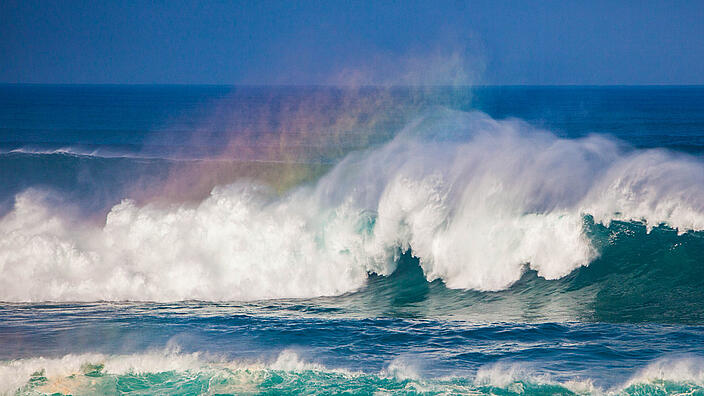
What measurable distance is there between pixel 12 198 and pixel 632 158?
56.7ft

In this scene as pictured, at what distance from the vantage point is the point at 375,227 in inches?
598

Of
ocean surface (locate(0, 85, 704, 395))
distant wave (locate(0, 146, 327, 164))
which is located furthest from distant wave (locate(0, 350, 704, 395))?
distant wave (locate(0, 146, 327, 164))

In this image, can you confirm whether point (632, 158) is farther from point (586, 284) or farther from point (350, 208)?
point (350, 208)

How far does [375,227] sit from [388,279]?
1388 mm

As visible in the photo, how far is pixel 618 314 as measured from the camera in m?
11.5

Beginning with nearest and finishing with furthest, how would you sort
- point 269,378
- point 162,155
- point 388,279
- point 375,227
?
1. point 269,378
2. point 388,279
3. point 375,227
4. point 162,155

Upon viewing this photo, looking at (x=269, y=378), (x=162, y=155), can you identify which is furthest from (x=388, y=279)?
(x=162, y=155)

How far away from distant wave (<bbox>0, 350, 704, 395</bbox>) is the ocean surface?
0.03 m

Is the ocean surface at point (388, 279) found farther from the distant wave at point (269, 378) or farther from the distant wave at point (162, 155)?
the distant wave at point (162, 155)

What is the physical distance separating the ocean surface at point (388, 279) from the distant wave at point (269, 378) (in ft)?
0.11

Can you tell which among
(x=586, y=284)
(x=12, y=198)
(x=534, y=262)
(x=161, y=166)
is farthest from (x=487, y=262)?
(x=161, y=166)

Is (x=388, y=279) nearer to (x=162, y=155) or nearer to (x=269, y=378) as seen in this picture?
(x=269, y=378)

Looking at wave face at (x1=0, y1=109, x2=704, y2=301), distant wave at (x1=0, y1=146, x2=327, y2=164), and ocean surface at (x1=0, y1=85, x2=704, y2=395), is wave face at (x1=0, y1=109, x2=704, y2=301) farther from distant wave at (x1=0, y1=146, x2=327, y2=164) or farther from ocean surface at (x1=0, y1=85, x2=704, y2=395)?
distant wave at (x1=0, y1=146, x2=327, y2=164)

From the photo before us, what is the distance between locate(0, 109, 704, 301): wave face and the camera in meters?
13.8
